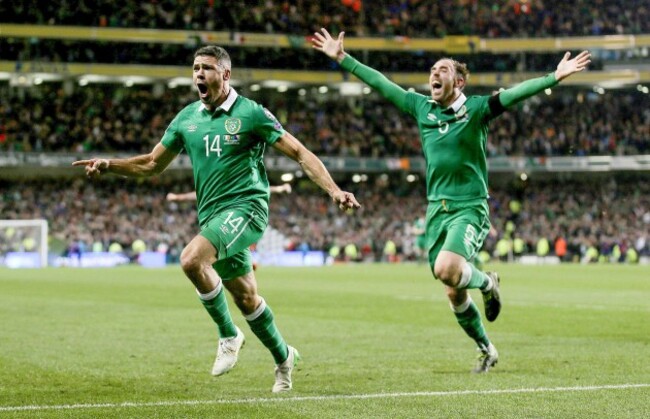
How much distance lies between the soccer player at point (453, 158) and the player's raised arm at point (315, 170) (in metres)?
1.54

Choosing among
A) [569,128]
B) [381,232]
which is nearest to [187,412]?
[381,232]

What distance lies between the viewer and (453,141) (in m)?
9.57

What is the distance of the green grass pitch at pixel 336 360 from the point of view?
7.43 m

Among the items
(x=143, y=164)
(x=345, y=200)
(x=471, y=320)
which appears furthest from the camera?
(x=471, y=320)

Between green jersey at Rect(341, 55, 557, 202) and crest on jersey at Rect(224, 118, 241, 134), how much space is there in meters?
1.67

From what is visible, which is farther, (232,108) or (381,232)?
(381,232)

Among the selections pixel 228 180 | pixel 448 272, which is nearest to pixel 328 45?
pixel 228 180

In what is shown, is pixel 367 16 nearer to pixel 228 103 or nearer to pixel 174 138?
pixel 174 138

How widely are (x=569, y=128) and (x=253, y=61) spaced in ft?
61.4

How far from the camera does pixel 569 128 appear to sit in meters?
62.1

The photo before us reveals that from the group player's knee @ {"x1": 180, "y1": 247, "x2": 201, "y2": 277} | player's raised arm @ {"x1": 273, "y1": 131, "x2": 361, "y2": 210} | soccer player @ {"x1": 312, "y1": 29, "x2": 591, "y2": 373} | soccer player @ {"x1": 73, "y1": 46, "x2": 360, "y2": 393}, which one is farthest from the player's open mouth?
soccer player @ {"x1": 312, "y1": 29, "x2": 591, "y2": 373}

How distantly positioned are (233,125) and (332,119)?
5338 centimetres

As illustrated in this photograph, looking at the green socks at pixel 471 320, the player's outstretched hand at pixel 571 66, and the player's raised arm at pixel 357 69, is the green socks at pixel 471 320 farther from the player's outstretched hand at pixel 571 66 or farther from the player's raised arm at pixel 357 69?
the player's outstretched hand at pixel 571 66

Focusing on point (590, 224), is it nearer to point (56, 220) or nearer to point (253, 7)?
point (253, 7)
